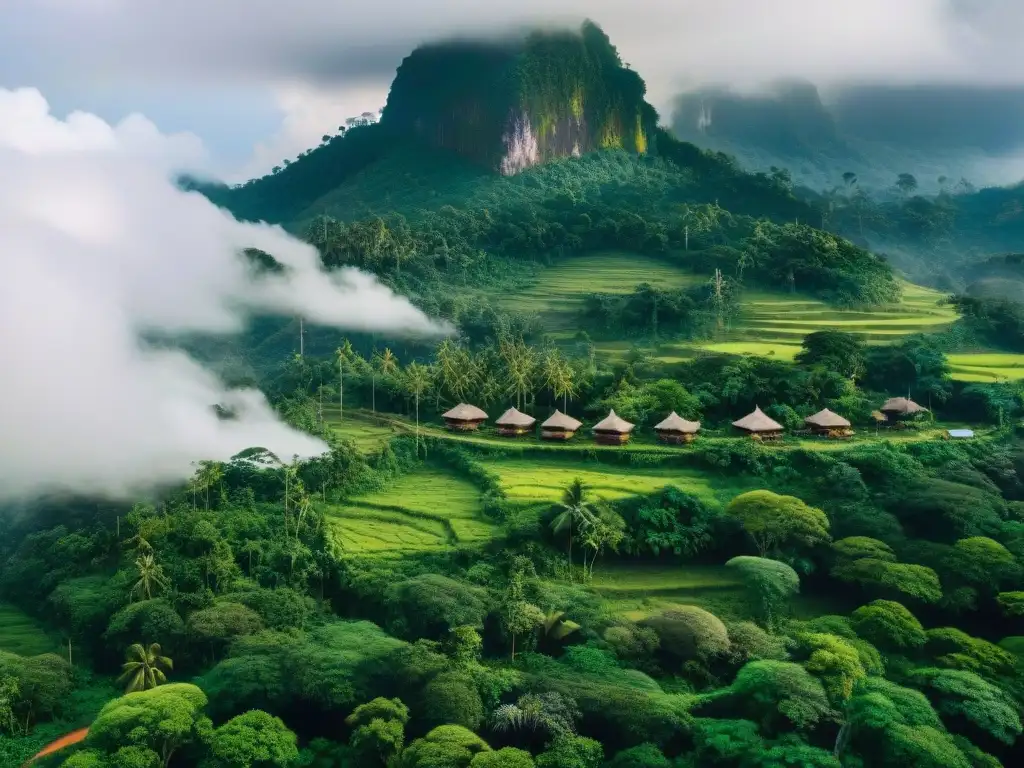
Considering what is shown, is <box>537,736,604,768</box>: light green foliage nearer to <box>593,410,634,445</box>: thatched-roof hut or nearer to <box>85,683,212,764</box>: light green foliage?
<box>85,683,212,764</box>: light green foliage

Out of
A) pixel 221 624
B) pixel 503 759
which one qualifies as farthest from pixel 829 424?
pixel 221 624

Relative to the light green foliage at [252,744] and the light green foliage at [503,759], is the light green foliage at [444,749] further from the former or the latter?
the light green foliage at [252,744]

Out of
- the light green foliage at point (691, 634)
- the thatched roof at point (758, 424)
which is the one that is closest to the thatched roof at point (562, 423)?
the thatched roof at point (758, 424)

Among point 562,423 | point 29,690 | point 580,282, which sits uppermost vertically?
point 580,282

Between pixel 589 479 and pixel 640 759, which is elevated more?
pixel 589 479

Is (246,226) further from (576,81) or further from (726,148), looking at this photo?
(726,148)

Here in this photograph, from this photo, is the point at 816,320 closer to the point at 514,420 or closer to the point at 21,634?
the point at 514,420
